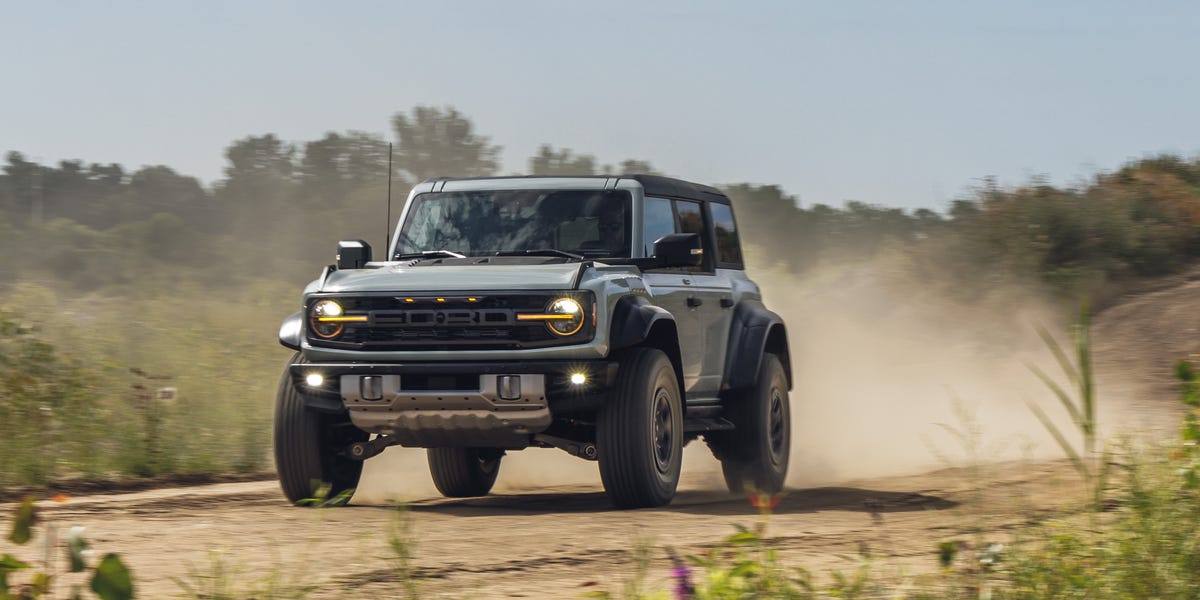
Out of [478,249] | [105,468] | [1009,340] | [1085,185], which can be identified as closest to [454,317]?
[478,249]

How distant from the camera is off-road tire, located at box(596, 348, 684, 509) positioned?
8.48m

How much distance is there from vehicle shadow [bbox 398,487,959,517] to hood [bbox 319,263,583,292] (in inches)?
53.0

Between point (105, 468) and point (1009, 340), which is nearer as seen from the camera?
point (105, 468)

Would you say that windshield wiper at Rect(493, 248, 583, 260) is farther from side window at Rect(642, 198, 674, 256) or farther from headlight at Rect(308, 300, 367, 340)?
headlight at Rect(308, 300, 367, 340)

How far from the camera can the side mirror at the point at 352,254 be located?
9.49 metres

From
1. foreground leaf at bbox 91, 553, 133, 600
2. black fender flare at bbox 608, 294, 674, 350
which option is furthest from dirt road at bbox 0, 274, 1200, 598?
black fender flare at bbox 608, 294, 674, 350

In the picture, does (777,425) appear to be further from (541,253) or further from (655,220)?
(541,253)

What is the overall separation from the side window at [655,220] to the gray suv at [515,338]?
2cm

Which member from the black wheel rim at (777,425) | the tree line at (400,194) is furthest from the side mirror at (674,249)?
the tree line at (400,194)

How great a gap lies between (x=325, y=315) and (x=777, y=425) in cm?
395

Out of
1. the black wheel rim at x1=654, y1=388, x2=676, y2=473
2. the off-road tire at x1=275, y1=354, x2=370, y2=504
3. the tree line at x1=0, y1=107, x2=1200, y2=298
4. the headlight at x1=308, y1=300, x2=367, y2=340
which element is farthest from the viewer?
the tree line at x1=0, y1=107, x2=1200, y2=298

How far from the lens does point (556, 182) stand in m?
9.77

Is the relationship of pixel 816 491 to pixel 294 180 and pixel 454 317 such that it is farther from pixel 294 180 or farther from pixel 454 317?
pixel 294 180

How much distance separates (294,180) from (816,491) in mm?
37064
